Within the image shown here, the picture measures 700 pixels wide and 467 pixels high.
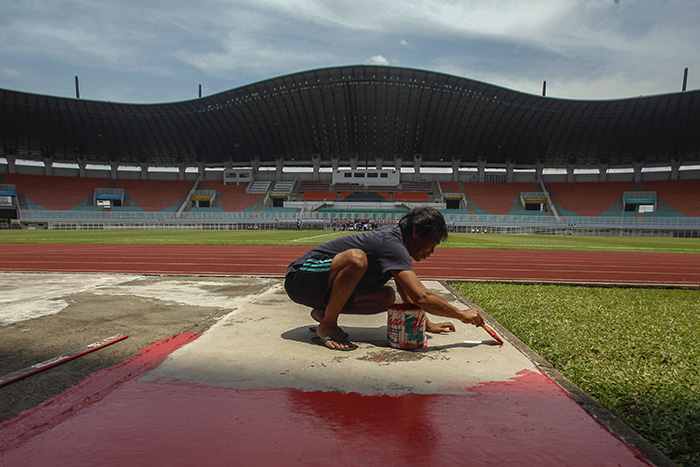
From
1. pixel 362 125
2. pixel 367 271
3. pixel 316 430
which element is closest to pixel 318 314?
pixel 367 271

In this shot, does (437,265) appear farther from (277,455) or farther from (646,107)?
(646,107)

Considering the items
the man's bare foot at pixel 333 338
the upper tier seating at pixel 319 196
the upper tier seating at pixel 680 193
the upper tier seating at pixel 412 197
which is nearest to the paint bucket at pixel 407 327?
the man's bare foot at pixel 333 338

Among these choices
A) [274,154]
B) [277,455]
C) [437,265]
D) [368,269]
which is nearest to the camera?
[277,455]

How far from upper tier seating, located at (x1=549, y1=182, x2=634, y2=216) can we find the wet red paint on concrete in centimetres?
4926

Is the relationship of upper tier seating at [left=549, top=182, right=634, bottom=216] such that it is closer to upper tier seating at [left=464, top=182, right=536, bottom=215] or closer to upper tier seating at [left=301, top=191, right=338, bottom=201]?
upper tier seating at [left=464, top=182, right=536, bottom=215]

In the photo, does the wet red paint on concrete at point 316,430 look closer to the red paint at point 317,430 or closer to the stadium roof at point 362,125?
the red paint at point 317,430

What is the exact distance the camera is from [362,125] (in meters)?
47.0

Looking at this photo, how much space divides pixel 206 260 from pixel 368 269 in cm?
822

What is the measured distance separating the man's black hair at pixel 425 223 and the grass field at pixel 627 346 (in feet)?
4.35

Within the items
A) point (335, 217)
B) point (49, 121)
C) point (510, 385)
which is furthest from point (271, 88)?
point (510, 385)

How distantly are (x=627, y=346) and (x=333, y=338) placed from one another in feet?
8.33

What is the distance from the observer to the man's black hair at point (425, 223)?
2748 mm

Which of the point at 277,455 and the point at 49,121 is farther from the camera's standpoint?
the point at 49,121

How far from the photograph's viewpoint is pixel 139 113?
45.0 metres
